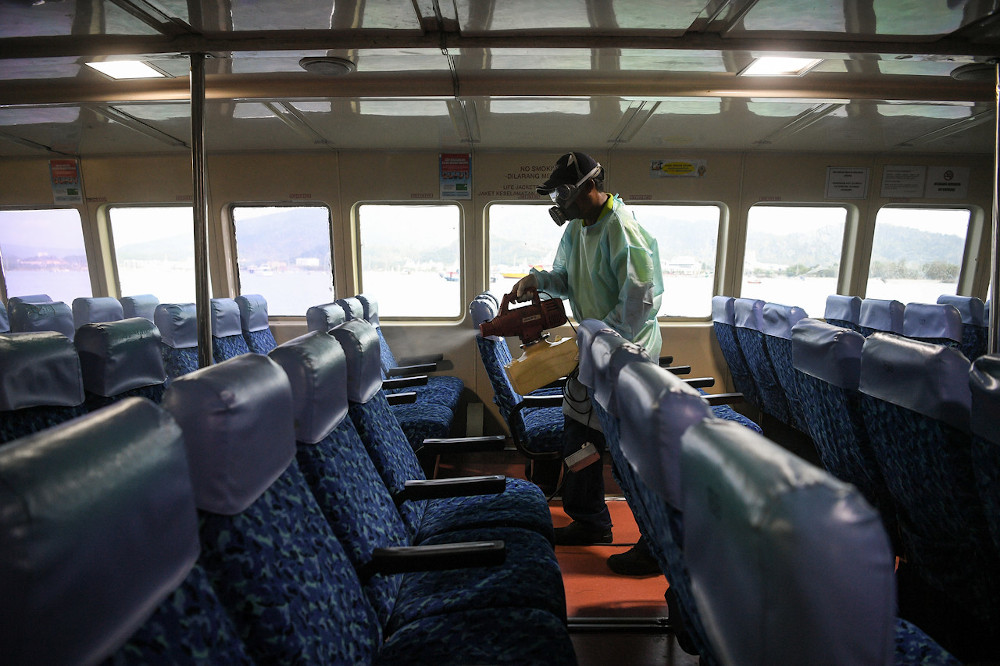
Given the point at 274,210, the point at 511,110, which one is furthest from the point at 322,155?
the point at 511,110

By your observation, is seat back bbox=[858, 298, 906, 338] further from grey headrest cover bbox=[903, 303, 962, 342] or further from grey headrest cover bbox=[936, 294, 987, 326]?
grey headrest cover bbox=[936, 294, 987, 326]

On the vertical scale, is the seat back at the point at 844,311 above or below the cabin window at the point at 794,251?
below

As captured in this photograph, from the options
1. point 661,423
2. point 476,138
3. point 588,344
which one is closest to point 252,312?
point 476,138

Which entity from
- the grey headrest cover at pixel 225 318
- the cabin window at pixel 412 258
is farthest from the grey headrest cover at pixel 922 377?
the grey headrest cover at pixel 225 318

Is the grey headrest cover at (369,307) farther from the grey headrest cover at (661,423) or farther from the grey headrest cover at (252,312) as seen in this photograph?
the grey headrest cover at (661,423)

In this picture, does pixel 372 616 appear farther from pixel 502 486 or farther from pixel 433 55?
pixel 433 55

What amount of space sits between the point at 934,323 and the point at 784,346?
52.2 inches

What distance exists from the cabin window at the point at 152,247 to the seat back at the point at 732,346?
190 inches

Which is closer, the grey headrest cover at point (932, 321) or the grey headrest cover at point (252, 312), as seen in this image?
the grey headrest cover at point (932, 321)

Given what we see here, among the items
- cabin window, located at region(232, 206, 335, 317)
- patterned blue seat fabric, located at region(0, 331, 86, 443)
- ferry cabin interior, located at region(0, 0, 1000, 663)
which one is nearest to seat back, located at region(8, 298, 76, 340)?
ferry cabin interior, located at region(0, 0, 1000, 663)

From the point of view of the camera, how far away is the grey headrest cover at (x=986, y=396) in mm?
1067

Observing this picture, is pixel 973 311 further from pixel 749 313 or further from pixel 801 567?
pixel 801 567

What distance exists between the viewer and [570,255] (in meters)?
2.58

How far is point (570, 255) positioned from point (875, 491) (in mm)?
1639
